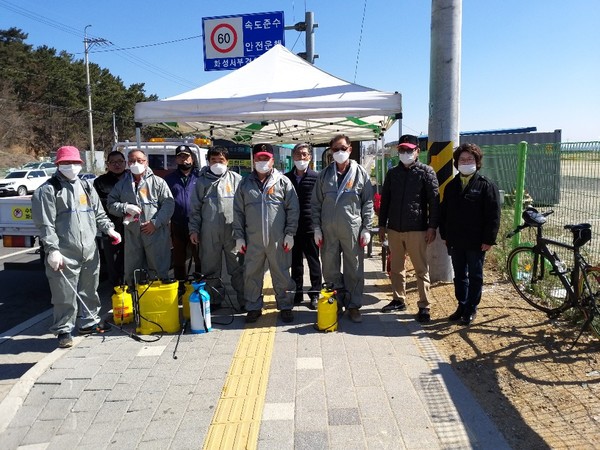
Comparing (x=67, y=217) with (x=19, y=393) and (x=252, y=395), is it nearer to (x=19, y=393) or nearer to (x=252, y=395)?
(x=19, y=393)

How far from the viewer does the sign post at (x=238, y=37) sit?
558 inches

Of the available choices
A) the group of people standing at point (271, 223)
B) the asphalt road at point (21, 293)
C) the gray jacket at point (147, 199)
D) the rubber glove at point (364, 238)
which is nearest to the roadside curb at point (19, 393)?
the group of people standing at point (271, 223)

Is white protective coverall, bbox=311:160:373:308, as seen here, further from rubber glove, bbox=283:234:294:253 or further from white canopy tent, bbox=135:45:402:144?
white canopy tent, bbox=135:45:402:144

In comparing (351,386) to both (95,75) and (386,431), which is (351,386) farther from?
(95,75)

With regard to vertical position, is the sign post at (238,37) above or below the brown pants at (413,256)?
above

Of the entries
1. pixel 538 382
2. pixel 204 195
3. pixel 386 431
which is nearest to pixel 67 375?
pixel 204 195

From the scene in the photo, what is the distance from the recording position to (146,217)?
16.8 feet

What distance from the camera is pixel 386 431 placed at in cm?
302

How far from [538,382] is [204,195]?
367 cm

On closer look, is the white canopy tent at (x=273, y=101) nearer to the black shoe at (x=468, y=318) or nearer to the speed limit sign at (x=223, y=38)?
the black shoe at (x=468, y=318)

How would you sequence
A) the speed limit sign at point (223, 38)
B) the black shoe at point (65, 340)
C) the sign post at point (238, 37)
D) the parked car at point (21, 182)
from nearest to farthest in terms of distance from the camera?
the black shoe at point (65, 340) < the sign post at point (238, 37) < the speed limit sign at point (223, 38) < the parked car at point (21, 182)

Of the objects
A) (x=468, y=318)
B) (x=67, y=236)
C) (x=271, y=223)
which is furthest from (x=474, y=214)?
(x=67, y=236)

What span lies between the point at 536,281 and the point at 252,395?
3713 mm

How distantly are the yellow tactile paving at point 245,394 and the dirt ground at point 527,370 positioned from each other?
1617mm
